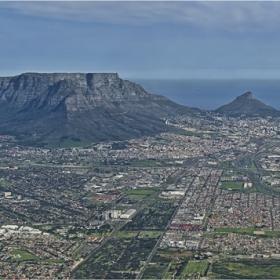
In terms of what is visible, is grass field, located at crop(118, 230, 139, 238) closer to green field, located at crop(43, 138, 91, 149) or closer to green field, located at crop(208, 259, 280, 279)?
green field, located at crop(208, 259, 280, 279)

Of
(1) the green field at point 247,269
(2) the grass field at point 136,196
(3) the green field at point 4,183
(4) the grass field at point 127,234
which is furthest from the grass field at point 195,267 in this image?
(3) the green field at point 4,183

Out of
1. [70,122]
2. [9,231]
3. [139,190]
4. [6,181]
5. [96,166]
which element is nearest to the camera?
[9,231]

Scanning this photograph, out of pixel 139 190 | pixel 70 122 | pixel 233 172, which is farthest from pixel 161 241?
pixel 70 122

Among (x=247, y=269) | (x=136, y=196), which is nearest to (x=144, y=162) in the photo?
(x=136, y=196)

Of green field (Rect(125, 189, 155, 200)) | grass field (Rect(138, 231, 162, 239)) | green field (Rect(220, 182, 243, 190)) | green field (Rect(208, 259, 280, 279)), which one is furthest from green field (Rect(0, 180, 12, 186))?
green field (Rect(208, 259, 280, 279))

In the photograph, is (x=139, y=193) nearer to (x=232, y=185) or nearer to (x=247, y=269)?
(x=232, y=185)

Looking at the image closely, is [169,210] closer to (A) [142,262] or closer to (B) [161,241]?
(B) [161,241]
